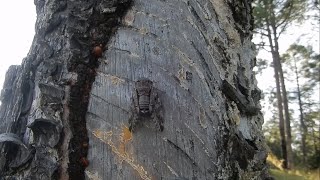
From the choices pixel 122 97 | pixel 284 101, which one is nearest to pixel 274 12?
pixel 284 101

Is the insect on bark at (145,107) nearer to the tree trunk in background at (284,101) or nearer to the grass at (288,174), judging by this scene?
the grass at (288,174)

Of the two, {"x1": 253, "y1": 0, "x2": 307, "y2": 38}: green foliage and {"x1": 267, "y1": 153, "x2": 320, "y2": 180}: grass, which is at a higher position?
{"x1": 253, "y1": 0, "x2": 307, "y2": 38}: green foliage

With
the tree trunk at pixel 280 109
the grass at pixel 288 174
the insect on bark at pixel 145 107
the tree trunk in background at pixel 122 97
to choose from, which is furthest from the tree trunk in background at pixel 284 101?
the insect on bark at pixel 145 107

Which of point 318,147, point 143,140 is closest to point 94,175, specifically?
point 143,140

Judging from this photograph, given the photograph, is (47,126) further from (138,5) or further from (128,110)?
(138,5)

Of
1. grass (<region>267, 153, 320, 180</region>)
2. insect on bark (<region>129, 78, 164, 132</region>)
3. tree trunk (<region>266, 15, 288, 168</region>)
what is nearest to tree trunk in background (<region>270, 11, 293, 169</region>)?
tree trunk (<region>266, 15, 288, 168</region>)

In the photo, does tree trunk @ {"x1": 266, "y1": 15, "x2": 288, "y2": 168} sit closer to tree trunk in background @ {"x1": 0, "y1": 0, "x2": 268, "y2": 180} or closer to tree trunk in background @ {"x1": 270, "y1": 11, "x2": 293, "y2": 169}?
tree trunk in background @ {"x1": 270, "y1": 11, "x2": 293, "y2": 169}

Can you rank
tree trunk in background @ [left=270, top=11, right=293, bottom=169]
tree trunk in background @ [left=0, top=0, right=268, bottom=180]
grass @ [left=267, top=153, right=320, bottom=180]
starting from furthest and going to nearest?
tree trunk in background @ [left=270, top=11, right=293, bottom=169] < grass @ [left=267, top=153, right=320, bottom=180] < tree trunk in background @ [left=0, top=0, right=268, bottom=180]
